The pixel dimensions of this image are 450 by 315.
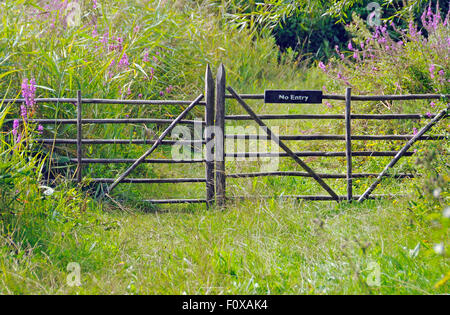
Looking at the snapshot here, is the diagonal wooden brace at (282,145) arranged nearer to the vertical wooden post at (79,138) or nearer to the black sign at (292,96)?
the black sign at (292,96)

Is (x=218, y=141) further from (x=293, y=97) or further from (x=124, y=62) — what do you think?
(x=124, y=62)

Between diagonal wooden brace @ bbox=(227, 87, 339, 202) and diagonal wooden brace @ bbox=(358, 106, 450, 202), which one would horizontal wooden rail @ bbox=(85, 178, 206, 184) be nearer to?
diagonal wooden brace @ bbox=(227, 87, 339, 202)

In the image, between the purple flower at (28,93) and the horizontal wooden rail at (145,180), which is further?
the horizontal wooden rail at (145,180)

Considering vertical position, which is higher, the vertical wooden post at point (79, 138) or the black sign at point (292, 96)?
the black sign at point (292, 96)

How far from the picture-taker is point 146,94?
27.3 ft

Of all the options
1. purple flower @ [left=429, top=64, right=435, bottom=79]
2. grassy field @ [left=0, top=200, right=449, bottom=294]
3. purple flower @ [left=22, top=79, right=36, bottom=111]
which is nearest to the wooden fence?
purple flower @ [left=22, top=79, right=36, bottom=111]

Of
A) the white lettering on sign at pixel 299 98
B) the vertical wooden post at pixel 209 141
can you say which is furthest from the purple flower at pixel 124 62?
the white lettering on sign at pixel 299 98

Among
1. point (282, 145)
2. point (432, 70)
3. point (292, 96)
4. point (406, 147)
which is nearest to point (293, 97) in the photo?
point (292, 96)

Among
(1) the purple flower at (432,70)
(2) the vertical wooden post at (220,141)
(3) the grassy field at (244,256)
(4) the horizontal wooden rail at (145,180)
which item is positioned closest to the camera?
(3) the grassy field at (244,256)

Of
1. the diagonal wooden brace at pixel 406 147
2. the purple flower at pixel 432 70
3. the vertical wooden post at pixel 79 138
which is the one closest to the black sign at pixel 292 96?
the diagonal wooden brace at pixel 406 147

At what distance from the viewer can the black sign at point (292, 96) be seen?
659 cm

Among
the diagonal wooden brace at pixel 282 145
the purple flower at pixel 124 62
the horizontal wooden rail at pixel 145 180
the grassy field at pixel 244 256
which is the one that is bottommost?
the grassy field at pixel 244 256

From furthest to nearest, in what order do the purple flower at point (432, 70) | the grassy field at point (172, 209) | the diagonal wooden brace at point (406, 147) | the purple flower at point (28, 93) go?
the purple flower at point (432, 70), the diagonal wooden brace at point (406, 147), the purple flower at point (28, 93), the grassy field at point (172, 209)

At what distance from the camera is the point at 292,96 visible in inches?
261
